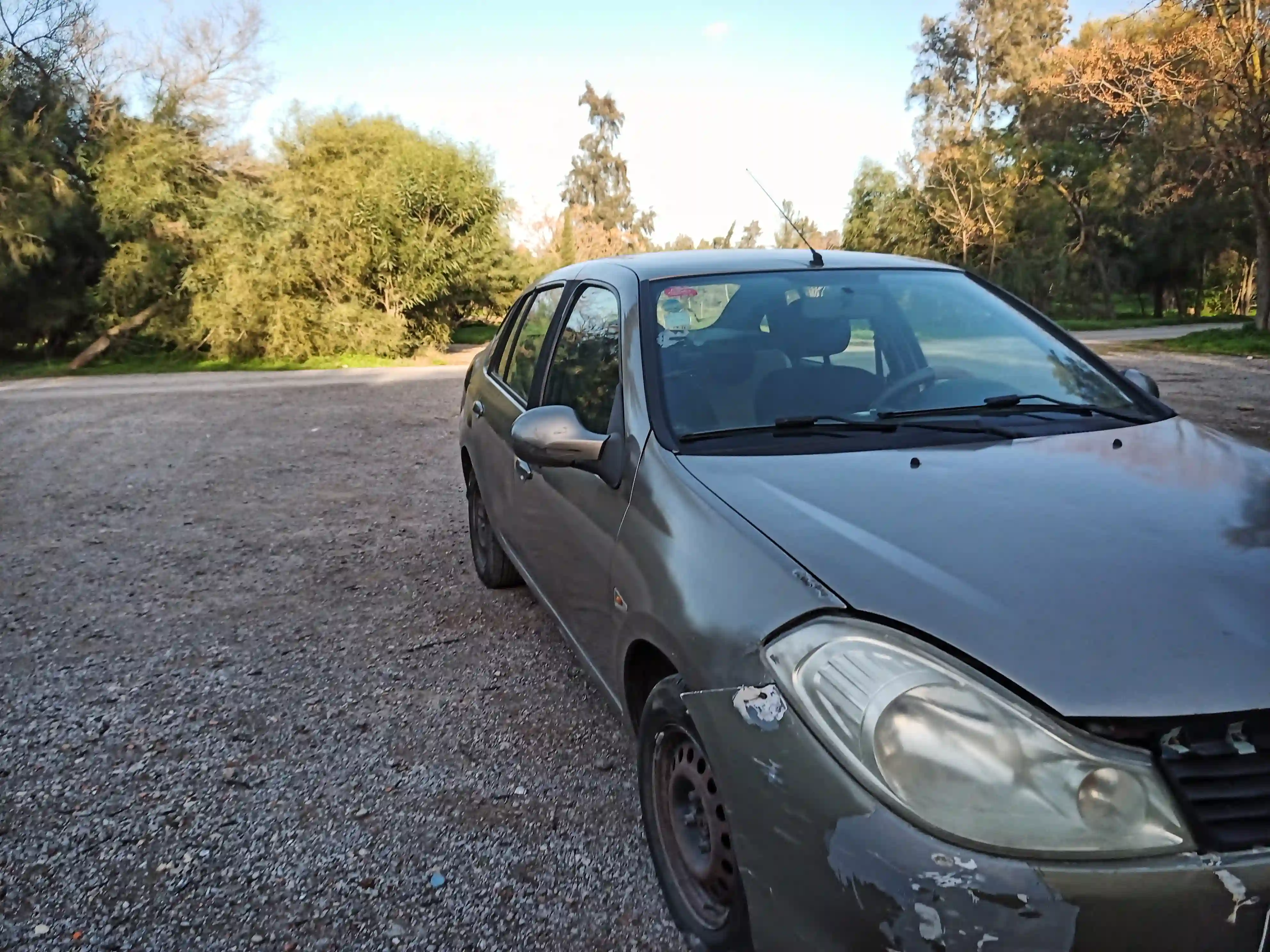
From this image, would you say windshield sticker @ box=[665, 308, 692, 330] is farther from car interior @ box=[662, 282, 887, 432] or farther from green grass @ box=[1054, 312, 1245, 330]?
green grass @ box=[1054, 312, 1245, 330]

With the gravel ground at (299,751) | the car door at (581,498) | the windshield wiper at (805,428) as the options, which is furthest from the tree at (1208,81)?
the windshield wiper at (805,428)

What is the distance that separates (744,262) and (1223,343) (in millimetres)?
17949

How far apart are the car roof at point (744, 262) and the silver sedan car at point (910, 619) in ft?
0.23

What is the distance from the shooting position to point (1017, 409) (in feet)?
9.16

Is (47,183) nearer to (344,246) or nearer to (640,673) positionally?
(344,246)

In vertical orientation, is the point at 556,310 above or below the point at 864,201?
below

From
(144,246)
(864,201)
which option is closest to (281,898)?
(144,246)

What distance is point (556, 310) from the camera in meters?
3.98

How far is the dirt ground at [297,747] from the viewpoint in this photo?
244 cm

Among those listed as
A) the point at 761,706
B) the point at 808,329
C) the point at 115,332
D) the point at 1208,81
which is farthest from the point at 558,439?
the point at 115,332

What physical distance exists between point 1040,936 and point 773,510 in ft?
3.10

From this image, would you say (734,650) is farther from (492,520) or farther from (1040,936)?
(492,520)

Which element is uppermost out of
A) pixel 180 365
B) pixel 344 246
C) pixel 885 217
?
pixel 885 217

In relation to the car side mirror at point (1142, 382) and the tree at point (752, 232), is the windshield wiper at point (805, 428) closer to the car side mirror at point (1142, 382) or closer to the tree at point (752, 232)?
the car side mirror at point (1142, 382)
